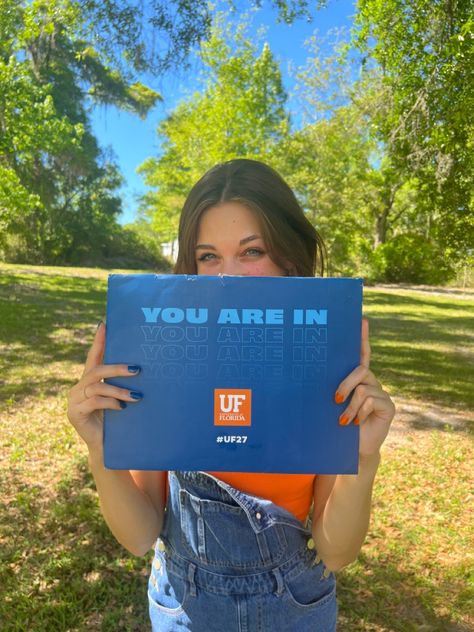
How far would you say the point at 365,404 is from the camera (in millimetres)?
1121

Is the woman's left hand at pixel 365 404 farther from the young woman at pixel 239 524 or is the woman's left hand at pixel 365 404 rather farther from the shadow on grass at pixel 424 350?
the shadow on grass at pixel 424 350

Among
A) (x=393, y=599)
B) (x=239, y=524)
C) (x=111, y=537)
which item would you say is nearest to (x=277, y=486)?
(x=239, y=524)

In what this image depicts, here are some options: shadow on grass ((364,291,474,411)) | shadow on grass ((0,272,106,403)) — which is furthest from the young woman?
shadow on grass ((364,291,474,411))

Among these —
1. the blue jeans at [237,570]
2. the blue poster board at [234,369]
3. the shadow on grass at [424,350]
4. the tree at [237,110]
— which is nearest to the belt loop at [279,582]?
the blue jeans at [237,570]

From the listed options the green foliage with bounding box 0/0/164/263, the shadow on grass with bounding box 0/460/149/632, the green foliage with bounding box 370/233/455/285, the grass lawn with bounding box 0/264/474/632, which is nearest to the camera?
the shadow on grass with bounding box 0/460/149/632

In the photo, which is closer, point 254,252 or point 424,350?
point 254,252

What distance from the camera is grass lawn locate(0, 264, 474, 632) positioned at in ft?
9.66

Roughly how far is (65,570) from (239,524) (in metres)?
2.39

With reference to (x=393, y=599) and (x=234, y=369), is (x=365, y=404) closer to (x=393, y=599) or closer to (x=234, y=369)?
(x=234, y=369)

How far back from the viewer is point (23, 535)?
3.50 meters

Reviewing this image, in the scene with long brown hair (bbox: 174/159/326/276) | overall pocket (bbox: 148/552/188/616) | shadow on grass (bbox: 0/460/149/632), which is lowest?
shadow on grass (bbox: 0/460/149/632)

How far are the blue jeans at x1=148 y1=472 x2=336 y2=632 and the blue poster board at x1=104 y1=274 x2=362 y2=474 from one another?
26cm

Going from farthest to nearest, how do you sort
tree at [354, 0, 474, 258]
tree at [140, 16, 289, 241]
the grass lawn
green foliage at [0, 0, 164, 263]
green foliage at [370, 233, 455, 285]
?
green foliage at [370, 233, 455, 285] < tree at [140, 16, 289, 241] < green foliage at [0, 0, 164, 263] < tree at [354, 0, 474, 258] < the grass lawn

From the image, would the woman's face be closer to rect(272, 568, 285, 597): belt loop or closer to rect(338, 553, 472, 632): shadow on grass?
rect(272, 568, 285, 597): belt loop
